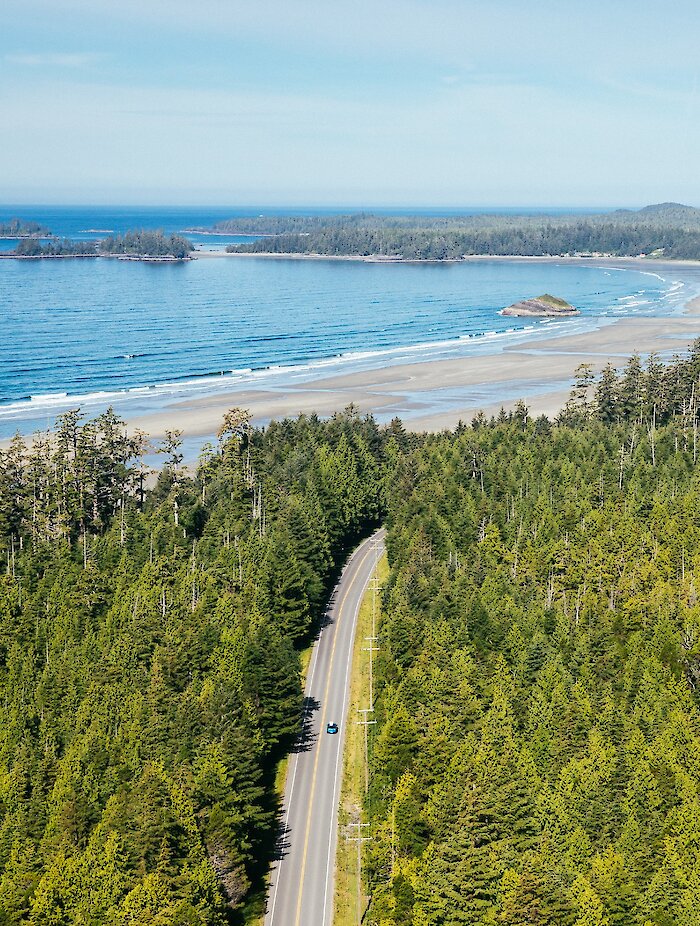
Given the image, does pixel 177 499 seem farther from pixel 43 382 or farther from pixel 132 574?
pixel 43 382

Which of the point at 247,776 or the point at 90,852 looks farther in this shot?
the point at 247,776

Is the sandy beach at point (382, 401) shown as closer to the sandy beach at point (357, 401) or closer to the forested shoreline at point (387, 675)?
the sandy beach at point (357, 401)

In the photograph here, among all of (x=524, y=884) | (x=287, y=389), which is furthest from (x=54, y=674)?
(x=287, y=389)

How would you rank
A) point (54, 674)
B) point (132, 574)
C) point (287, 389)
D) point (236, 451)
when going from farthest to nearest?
1. point (287, 389)
2. point (236, 451)
3. point (132, 574)
4. point (54, 674)

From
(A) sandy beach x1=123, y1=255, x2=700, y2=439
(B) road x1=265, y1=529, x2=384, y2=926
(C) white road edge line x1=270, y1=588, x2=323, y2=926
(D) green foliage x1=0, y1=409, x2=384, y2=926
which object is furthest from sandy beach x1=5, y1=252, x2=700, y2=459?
(C) white road edge line x1=270, y1=588, x2=323, y2=926

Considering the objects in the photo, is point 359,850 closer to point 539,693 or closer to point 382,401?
point 539,693

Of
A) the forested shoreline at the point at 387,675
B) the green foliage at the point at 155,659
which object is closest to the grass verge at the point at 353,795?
the forested shoreline at the point at 387,675
